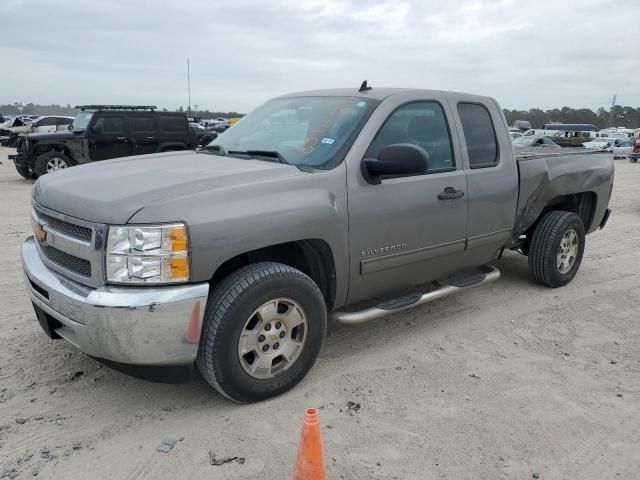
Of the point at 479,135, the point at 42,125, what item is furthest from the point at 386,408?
the point at 42,125

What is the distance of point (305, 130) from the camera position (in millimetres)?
3793

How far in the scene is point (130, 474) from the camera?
103 inches

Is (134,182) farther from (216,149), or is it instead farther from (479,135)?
(479,135)

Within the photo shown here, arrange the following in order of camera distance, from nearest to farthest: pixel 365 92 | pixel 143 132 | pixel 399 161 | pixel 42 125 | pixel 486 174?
pixel 399 161 → pixel 365 92 → pixel 486 174 → pixel 143 132 → pixel 42 125

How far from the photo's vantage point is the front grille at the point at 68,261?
9.43 ft

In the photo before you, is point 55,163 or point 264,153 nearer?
point 264,153

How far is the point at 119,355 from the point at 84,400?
712mm

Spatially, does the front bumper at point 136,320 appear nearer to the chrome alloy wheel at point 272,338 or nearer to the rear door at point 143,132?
the chrome alloy wheel at point 272,338

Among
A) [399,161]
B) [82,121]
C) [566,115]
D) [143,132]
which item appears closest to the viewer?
[399,161]

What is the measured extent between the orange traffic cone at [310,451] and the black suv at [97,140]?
12417mm

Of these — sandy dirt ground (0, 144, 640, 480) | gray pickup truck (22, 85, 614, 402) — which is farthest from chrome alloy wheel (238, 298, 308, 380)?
sandy dirt ground (0, 144, 640, 480)

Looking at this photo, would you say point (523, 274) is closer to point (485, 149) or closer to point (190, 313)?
point (485, 149)

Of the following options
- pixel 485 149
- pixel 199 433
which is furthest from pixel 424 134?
pixel 199 433

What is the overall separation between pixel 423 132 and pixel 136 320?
96.5 inches
